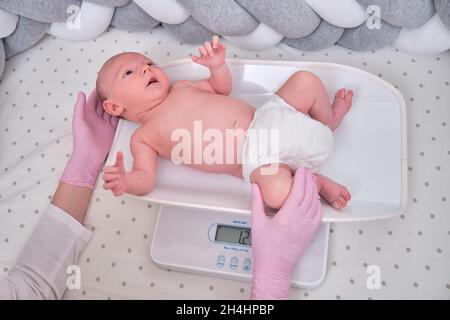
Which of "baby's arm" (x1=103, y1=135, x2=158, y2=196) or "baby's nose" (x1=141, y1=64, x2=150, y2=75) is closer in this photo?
"baby's arm" (x1=103, y1=135, x2=158, y2=196)

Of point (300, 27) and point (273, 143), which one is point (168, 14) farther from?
point (273, 143)

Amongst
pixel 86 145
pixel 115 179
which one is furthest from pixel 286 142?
pixel 86 145

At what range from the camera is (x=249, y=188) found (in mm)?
982

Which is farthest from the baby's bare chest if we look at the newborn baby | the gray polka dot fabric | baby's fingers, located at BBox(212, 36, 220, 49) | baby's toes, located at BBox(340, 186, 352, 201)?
the gray polka dot fabric

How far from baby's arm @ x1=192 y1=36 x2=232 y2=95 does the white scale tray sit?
0.13 feet

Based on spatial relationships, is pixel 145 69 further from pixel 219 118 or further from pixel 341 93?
pixel 341 93

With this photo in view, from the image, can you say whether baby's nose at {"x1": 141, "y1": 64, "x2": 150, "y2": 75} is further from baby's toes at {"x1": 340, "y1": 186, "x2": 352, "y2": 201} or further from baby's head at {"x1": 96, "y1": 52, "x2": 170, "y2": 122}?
baby's toes at {"x1": 340, "y1": 186, "x2": 352, "y2": 201}

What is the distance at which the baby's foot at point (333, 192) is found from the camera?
34.7 inches

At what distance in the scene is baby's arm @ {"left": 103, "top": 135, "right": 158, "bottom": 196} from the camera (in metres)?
0.89

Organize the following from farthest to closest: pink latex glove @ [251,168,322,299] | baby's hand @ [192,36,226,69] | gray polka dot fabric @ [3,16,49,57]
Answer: gray polka dot fabric @ [3,16,49,57]
baby's hand @ [192,36,226,69]
pink latex glove @ [251,168,322,299]

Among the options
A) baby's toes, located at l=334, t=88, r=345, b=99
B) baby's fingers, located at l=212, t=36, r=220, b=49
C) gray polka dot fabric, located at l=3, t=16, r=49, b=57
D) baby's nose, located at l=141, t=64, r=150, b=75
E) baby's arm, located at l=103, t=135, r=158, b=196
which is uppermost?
gray polka dot fabric, located at l=3, t=16, r=49, b=57
